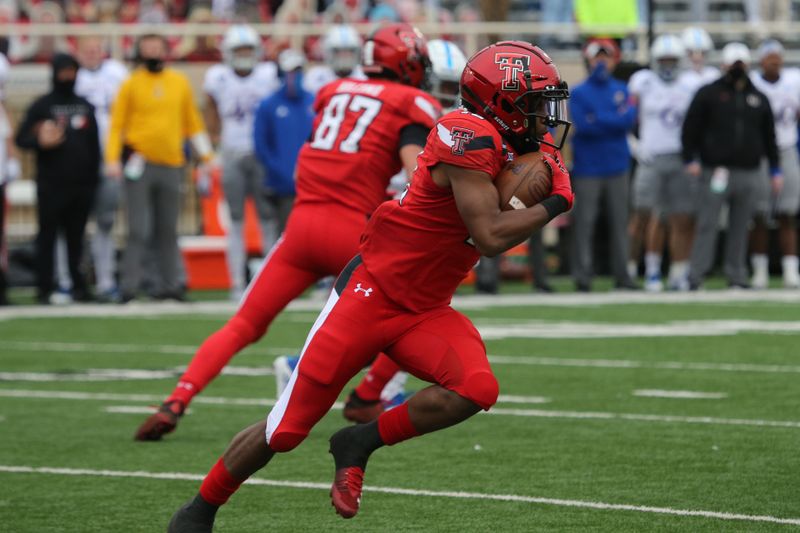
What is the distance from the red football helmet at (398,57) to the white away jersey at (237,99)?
A: 23.6 ft

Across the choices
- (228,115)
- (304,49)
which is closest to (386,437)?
(228,115)

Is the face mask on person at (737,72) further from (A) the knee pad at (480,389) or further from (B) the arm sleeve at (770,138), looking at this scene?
(A) the knee pad at (480,389)

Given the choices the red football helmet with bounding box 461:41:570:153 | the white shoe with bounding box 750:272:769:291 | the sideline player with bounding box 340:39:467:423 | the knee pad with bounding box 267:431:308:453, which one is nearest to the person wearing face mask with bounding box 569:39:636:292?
the white shoe with bounding box 750:272:769:291

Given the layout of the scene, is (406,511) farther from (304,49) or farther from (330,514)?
(304,49)

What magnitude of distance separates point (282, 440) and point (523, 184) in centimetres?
105

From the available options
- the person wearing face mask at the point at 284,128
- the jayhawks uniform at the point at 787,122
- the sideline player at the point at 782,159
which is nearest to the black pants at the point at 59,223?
the person wearing face mask at the point at 284,128

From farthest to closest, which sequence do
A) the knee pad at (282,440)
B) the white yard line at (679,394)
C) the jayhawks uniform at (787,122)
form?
the jayhawks uniform at (787,122)
the white yard line at (679,394)
the knee pad at (282,440)

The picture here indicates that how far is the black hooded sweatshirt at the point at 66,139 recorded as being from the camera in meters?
14.3

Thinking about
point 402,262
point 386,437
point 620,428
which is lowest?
point 620,428

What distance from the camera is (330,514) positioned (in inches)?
224

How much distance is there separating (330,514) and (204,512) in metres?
0.69

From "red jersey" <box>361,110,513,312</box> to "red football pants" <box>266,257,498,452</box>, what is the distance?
51 millimetres

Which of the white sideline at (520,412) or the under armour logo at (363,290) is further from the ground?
the under armour logo at (363,290)

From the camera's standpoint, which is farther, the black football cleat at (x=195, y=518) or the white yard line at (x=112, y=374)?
the white yard line at (x=112, y=374)
